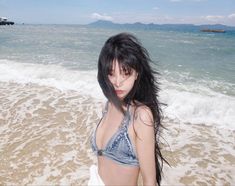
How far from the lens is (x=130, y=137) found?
1783mm

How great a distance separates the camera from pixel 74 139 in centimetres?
679

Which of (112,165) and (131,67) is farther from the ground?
(131,67)

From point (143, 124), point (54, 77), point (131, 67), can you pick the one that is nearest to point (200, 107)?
point (54, 77)

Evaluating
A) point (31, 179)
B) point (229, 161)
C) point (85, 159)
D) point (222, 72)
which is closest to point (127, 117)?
point (31, 179)

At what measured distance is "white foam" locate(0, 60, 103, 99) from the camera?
1132 centimetres

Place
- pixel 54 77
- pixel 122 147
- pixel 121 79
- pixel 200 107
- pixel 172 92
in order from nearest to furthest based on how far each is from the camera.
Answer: pixel 122 147 → pixel 121 79 → pixel 200 107 → pixel 172 92 → pixel 54 77

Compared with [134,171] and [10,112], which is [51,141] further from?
[134,171]

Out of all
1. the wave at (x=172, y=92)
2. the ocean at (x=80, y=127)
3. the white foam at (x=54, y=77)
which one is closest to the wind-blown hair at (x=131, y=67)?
the ocean at (x=80, y=127)

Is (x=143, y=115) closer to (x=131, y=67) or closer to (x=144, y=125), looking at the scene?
(x=144, y=125)

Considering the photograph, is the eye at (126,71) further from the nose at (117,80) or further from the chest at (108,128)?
the chest at (108,128)

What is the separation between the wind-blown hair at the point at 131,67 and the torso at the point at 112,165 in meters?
0.12

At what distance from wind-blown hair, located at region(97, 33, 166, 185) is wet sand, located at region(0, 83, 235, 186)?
3461 mm

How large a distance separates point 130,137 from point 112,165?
0.33m

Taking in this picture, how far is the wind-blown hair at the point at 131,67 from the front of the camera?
6.09ft
